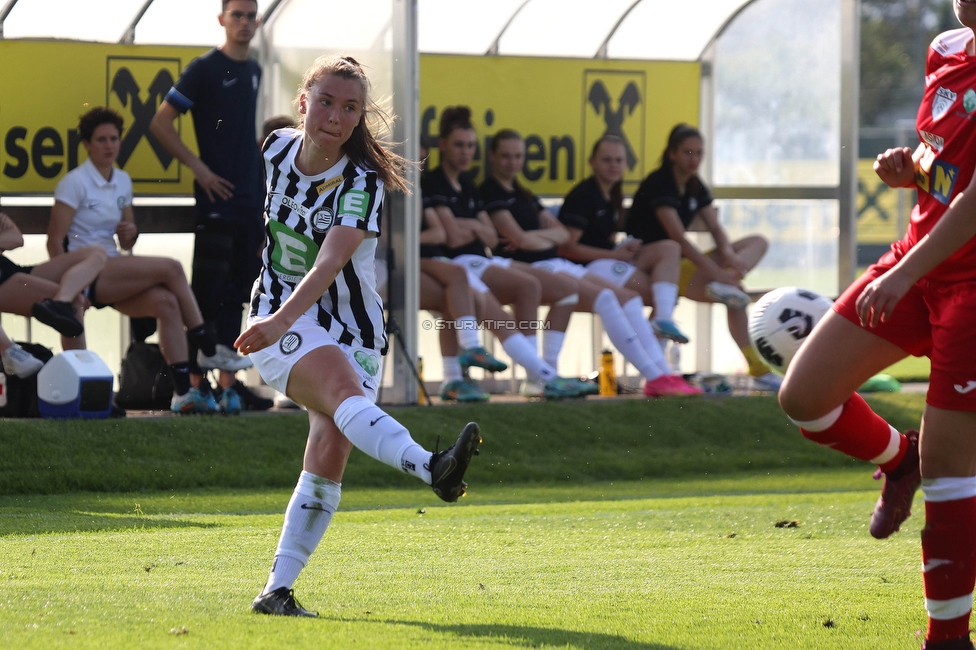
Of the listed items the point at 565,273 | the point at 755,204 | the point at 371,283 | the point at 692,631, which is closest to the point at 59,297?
the point at 565,273

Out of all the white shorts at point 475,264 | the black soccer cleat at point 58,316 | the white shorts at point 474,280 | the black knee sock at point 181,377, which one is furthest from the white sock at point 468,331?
the black soccer cleat at point 58,316

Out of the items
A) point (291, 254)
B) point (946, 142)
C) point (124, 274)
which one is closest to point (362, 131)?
point (291, 254)

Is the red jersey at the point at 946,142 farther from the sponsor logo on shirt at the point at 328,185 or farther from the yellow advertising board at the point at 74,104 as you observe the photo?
the yellow advertising board at the point at 74,104

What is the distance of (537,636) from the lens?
3549 mm

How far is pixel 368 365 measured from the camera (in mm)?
3973

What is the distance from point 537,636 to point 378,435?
2.19 ft

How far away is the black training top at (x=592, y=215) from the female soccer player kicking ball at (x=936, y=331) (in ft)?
21.1

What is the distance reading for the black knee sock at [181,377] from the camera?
812 cm

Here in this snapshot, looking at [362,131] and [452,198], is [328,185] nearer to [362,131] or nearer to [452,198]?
[362,131]

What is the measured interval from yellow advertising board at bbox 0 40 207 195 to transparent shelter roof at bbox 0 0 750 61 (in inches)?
4.9

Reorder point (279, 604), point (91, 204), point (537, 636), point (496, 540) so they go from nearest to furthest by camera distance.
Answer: point (537, 636)
point (279, 604)
point (496, 540)
point (91, 204)

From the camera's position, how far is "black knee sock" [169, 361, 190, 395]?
8.12 meters

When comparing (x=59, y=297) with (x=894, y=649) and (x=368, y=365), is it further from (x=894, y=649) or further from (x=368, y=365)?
(x=894, y=649)

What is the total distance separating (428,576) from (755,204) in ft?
26.3
